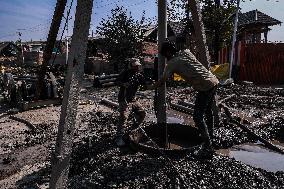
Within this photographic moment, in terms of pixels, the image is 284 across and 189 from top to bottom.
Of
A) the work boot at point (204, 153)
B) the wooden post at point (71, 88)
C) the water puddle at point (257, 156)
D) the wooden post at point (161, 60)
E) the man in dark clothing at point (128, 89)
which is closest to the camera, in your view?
the wooden post at point (71, 88)

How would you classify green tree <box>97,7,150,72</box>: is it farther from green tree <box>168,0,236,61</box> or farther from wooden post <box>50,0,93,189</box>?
wooden post <box>50,0,93,189</box>

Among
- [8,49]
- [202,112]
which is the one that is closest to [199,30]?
[202,112]

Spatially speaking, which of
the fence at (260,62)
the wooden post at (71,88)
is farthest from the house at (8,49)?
the wooden post at (71,88)

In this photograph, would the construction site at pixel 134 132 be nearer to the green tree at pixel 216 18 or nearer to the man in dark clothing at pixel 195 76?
the man in dark clothing at pixel 195 76

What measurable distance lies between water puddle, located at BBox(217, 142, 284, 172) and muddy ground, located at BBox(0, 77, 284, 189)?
10.0 inches

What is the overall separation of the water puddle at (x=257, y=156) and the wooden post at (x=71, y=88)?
11.9 ft

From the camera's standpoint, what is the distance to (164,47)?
5836 millimetres

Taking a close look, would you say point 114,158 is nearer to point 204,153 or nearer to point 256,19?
point 204,153

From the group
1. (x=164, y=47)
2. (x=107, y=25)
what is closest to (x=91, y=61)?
(x=107, y=25)

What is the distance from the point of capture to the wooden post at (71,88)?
13.3 ft

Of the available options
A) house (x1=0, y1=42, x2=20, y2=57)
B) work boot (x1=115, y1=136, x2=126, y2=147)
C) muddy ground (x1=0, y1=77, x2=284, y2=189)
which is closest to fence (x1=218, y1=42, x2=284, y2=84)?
muddy ground (x1=0, y1=77, x2=284, y2=189)

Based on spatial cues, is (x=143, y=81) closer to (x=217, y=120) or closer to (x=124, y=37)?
(x=217, y=120)

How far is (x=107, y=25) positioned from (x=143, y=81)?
16.3 metres

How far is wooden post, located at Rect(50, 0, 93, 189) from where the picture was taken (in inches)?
159
